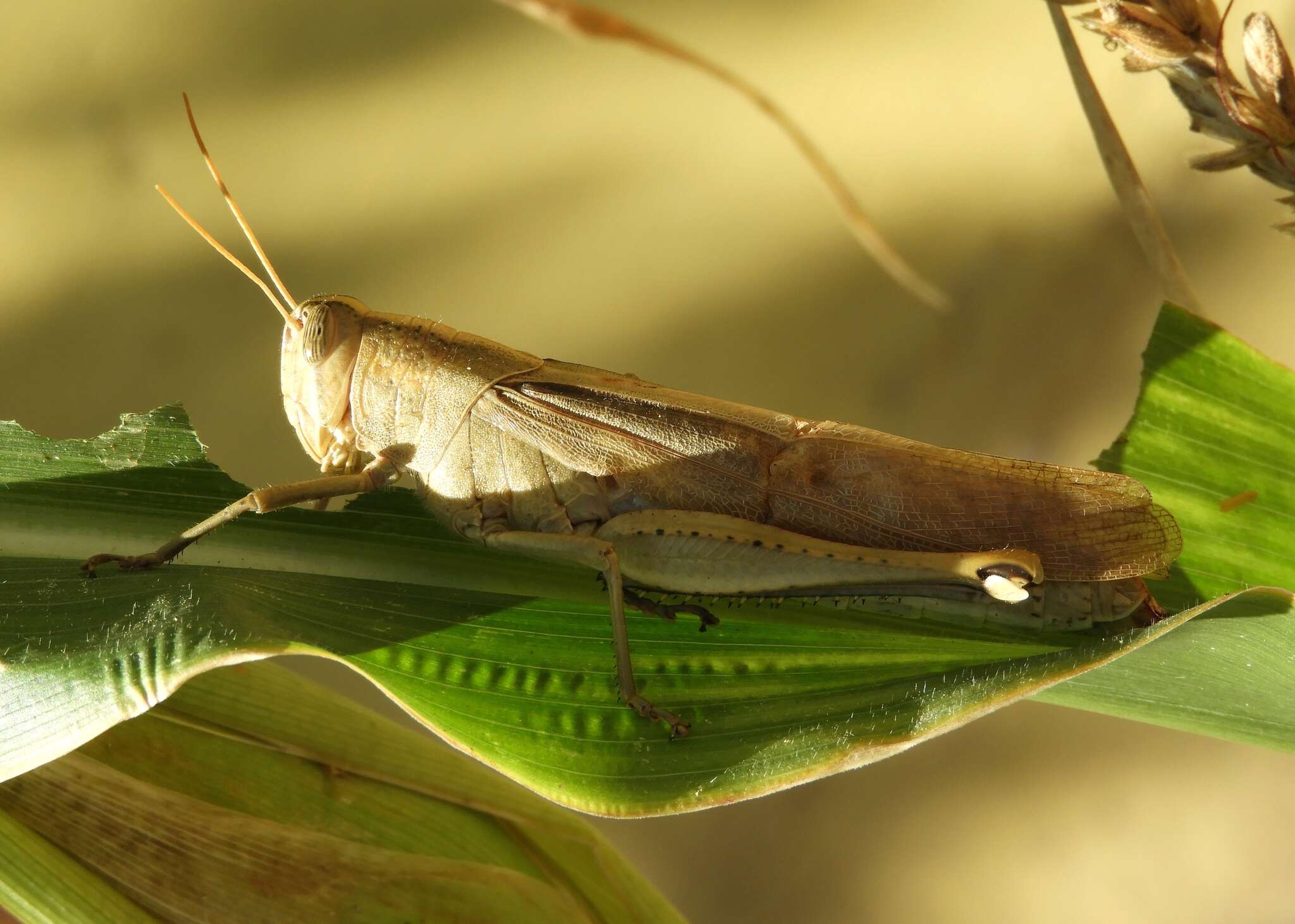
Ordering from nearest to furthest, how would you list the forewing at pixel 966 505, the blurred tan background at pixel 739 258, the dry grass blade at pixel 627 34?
the dry grass blade at pixel 627 34, the forewing at pixel 966 505, the blurred tan background at pixel 739 258

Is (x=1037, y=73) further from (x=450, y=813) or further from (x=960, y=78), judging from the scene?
(x=450, y=813)

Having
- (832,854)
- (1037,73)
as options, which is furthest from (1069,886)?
(1037,73)

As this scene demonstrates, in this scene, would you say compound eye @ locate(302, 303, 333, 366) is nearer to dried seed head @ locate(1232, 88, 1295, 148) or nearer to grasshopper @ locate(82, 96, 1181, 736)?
grasshopper @ locate(82, 96, 1181, 736)

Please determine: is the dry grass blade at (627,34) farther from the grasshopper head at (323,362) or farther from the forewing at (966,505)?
the grasshopper head at (323,362)

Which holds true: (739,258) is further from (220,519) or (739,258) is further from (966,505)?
(220,519)

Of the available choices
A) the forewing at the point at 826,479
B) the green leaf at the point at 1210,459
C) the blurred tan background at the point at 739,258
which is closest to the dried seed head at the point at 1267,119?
the green leaf at the point at 1210,459

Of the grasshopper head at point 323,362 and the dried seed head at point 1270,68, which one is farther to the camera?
the grasshopper head at point 323,362

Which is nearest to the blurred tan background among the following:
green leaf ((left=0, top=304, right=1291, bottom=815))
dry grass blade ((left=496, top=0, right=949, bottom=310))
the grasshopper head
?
the grasshopper head

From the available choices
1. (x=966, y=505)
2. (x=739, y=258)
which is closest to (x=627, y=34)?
(x=966, y=505)
